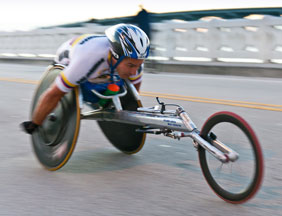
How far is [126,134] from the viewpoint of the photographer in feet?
15.6

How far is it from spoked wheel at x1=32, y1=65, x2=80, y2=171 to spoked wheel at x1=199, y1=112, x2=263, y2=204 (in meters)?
1.08

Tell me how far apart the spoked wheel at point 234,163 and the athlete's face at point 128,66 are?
801 mm

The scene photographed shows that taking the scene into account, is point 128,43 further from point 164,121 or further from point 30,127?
point 30,127

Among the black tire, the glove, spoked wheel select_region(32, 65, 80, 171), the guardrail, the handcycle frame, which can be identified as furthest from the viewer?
the guardrail

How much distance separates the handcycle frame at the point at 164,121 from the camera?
11.0ft

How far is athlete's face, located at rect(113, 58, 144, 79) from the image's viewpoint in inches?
154

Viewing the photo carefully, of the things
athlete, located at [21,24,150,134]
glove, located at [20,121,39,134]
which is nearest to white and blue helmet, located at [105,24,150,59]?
athlete, located at [21,24,150,134]

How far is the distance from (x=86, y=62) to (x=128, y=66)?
0.32 meters

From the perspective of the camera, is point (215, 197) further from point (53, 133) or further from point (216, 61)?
point (216, 61)

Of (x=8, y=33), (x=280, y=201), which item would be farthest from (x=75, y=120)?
(x=8, y=33)

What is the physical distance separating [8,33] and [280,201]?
70.5 ft

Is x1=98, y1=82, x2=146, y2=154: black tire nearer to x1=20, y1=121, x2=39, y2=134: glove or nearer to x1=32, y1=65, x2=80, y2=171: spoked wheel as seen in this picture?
x1=32, y1=65, x2=80, y2=171: spoked wheel

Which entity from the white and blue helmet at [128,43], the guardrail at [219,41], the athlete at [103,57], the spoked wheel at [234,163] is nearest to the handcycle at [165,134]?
the spoked wheel at [234,163]

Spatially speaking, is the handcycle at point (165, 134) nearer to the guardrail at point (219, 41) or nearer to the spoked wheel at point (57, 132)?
the spoked wheel at point (57, 132)
